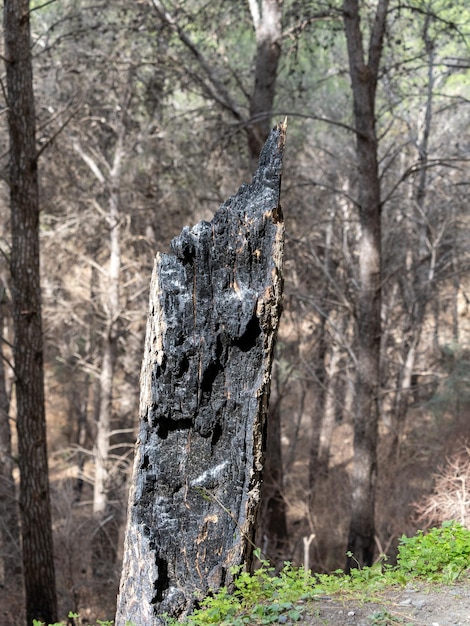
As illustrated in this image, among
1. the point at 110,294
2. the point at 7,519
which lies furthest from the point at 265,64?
the point at 7,519

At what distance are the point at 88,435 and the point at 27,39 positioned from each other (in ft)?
64.5

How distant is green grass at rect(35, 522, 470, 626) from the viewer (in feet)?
11.8

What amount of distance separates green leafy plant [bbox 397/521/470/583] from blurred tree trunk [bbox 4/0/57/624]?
419 cm

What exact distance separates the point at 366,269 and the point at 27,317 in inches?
162

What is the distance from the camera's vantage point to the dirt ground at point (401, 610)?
3.55 meters

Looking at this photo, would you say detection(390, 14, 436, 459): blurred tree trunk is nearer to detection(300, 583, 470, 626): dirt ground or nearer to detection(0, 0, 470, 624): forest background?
detection(0, 0, 470, 624): forest background

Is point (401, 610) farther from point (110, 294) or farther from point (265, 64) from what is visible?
point (110, 294)

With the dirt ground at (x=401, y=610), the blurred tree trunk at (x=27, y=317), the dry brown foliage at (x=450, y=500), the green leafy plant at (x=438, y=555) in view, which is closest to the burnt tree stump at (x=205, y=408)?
the dirt ground at (x=401, y=610)

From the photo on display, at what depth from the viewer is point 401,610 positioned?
12.2ft

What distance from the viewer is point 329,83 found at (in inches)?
738

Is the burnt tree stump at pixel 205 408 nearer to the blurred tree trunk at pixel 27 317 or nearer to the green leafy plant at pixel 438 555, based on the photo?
the green leafy plant at pixel 438 555

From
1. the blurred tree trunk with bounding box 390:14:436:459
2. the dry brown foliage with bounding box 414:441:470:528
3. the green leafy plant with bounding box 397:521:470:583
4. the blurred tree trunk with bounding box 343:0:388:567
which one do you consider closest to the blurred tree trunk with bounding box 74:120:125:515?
the dry brown foliage with bounding box 414:441:470:528

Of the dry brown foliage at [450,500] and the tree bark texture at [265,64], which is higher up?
the tree bark texture at [265,64]

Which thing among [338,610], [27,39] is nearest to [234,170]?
[27,39]
